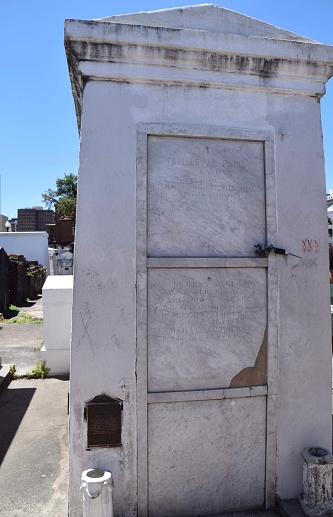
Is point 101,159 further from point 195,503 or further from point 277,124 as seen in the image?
point 195,503

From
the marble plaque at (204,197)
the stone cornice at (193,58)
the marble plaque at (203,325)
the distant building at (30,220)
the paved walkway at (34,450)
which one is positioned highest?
the distant building at (30,220)

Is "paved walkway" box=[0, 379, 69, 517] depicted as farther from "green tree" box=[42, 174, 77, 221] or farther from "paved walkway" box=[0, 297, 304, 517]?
"green tree" box=[42, 174, 77, 221]

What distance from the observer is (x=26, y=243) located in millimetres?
28312

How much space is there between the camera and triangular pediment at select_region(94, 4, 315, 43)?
3727 mm

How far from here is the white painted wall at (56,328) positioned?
7.60 m

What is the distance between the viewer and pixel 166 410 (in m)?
3.55

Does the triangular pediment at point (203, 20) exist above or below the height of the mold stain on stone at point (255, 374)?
above

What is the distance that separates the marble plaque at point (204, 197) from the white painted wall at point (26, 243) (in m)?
26.0

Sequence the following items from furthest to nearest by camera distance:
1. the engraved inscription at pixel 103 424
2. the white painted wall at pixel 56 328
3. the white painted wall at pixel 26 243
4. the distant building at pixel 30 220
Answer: the distant building at pixel 30 220, the white painted wall at pixel 26 243, the white painted wall at pixel 56 328, the engraved inscription at pixel 103 424

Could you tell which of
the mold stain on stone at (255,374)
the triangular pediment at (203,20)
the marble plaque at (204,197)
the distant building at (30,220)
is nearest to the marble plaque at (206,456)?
the mold stain on stone at (255,374)

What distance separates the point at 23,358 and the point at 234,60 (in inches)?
294

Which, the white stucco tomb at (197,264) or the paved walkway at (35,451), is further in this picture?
the paved walkway at (35,451)

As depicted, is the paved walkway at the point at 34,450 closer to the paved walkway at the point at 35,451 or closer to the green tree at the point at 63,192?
the paved walkway at the point at 35,451

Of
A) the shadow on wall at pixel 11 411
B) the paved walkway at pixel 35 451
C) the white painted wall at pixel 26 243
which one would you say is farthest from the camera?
the white painted wall at pixel 26 243
